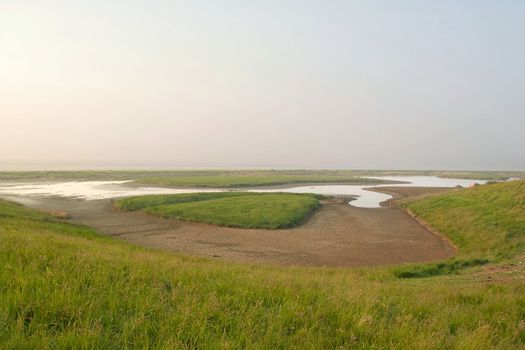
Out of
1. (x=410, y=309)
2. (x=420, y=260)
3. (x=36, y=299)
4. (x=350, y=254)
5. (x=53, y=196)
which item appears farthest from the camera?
(x=53, y=196)

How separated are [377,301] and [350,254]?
20.6 m

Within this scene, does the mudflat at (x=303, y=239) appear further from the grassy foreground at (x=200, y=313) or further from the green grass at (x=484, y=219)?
the grassy foreground at (x=200, y=313)

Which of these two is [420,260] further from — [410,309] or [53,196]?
[53,196]

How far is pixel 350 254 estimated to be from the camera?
26906mm

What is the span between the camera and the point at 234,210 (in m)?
42.6

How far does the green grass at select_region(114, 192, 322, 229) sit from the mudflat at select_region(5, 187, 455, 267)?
139 cm

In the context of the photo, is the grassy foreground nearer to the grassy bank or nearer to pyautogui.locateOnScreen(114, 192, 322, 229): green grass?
pyautogui.locateOnScreen(114, 192, 322, 229): green grass

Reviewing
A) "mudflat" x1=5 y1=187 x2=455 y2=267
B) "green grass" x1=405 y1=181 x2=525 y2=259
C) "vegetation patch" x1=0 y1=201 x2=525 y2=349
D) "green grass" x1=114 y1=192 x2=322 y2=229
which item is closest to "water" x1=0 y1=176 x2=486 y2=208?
"green grass" x1=114 y1=192 x2=322 y2=229

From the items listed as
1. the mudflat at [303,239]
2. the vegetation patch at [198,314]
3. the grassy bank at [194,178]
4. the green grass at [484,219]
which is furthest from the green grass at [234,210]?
the grassy bank at [194,178]

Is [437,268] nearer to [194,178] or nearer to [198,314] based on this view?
[198,314]

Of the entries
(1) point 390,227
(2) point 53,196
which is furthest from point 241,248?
(2) point 53,196

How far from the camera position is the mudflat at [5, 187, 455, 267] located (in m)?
25.8

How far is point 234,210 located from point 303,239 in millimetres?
12846

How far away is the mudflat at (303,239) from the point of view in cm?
2581
